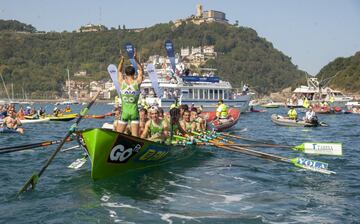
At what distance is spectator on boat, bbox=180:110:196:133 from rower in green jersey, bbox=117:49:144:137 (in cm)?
591

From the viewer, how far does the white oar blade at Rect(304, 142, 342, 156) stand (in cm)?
1520

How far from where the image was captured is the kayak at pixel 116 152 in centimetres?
1124

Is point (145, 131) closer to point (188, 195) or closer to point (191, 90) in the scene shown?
point (188, 195)

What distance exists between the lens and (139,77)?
12.1m

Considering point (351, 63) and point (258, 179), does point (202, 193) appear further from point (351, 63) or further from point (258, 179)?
point (351, 63)

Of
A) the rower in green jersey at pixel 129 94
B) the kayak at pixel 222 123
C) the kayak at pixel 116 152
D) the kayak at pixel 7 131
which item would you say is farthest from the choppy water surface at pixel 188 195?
the kayak at pixel 7 131

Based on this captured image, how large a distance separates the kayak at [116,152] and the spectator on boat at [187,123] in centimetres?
452

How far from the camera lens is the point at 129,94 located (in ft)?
40.3

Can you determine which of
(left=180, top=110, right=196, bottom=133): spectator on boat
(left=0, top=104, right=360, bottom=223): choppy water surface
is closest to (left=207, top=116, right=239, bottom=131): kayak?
(left=180, top=110, right=196, bottom=133): spectator on boat

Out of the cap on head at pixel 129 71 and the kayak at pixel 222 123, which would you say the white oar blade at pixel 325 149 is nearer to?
the cap on head at pixel 129 71

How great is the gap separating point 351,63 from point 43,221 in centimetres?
13984

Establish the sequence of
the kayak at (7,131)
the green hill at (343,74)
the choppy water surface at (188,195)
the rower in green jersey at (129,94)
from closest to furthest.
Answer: the choppy water surface at (188,195)
the rower in green jersey at (129,94)
the kayak at (7,131)
the green hill at (343,74)

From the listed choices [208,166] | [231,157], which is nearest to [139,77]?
[208,166]

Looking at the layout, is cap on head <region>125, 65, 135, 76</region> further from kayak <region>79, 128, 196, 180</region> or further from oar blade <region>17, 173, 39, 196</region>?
oar blade <region>17, 173, 39, 196</region>
